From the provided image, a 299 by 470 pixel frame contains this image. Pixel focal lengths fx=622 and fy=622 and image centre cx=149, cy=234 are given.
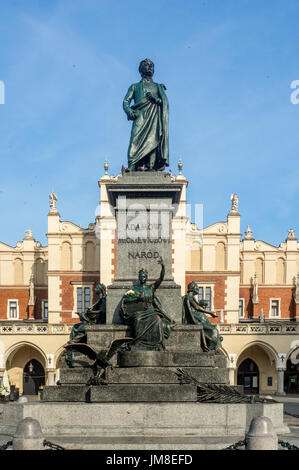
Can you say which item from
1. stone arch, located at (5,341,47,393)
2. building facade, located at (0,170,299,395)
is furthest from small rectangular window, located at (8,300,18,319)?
stone arch, located at (5,341,47,393)

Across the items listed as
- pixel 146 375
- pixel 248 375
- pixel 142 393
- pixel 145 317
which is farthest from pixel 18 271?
pixel 142 393

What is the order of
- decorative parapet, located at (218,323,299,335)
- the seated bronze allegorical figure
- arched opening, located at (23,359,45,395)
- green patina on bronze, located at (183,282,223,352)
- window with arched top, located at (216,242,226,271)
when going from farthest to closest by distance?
window with arched top, located at (216,242,226,271), arched opening, located at (23,359,45,395), decorative parapet, located at (218,323,299,335), green patina on bronze, located at (183,282,223,352), the seated bronze allegorical figure

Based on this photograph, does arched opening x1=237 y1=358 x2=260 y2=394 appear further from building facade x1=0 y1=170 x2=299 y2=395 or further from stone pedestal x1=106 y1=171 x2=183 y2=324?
stone pedestal x1=106 y1=171 x2=183 y2=324

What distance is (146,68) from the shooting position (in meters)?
14.2

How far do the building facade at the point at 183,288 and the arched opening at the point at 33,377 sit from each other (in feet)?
0.22

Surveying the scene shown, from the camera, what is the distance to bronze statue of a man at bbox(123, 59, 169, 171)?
45.7ft

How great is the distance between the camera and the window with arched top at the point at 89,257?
4466 centimetres

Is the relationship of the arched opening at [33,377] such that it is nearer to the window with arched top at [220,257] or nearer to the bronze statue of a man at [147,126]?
the window with arched top at [220,257]

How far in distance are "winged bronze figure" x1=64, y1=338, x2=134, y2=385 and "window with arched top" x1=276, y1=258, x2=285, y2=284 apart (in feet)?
119

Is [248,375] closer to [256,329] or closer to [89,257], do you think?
[256,329]

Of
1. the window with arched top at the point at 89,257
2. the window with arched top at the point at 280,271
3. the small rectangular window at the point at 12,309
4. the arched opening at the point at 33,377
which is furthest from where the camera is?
the window with arched top at the point at 280,271

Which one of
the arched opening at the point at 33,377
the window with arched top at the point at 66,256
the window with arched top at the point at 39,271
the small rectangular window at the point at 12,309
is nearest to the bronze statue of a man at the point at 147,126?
the arched opening at the point at 33,377

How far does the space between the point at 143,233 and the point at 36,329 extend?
90.2 feet

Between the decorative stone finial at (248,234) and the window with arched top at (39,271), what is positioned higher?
the decorative stone finial at (248,234)
